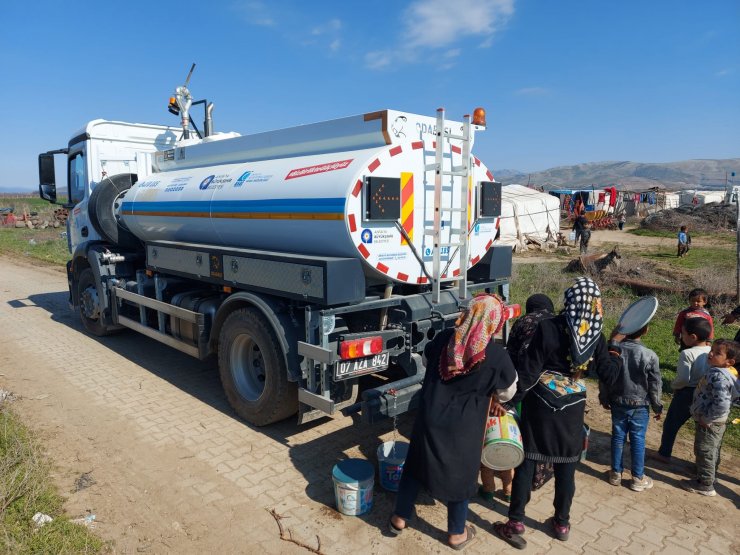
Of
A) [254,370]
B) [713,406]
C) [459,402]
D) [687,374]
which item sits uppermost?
[459,402]

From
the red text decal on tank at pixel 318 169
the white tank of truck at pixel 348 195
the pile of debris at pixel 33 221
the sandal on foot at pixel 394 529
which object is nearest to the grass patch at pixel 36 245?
the pile of debris at pixel 33 221

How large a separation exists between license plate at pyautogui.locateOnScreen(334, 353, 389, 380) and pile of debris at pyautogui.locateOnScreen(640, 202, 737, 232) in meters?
25.1

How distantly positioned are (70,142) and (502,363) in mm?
8521

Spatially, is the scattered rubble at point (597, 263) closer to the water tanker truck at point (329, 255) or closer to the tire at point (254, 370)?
the water tanker truck at point (329, 255)

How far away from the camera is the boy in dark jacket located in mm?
3924

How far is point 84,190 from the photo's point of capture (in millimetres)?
8352

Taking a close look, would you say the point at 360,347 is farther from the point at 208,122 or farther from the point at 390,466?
the point at 208,122

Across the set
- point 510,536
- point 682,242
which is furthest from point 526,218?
point 510,536

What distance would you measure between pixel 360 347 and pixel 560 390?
1.61 metres

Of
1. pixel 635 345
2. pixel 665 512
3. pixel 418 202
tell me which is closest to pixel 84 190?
pixel 418 202

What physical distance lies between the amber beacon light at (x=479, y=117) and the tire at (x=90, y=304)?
6.06m

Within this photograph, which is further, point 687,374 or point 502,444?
point 687,374

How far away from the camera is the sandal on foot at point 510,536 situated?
11.0 ft

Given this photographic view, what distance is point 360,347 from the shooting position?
13.9 feet
